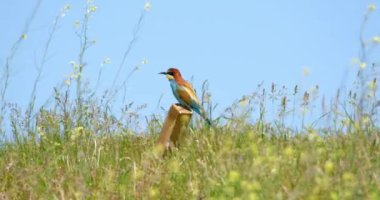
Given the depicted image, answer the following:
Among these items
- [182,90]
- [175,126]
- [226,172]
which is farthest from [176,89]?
[226,172]

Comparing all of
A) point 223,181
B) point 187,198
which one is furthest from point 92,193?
point 223,181

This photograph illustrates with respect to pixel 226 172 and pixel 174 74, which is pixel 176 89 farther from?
pixel 226 172

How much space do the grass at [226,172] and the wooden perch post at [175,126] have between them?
9cm

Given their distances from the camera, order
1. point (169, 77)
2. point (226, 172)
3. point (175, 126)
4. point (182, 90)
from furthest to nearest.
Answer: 1. point (169, 77)
2. point (182, 90)
3. point (175, 126)
4. point (226, 172)

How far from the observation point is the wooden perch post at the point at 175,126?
564 cm

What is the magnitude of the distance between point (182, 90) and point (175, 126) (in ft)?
2.17

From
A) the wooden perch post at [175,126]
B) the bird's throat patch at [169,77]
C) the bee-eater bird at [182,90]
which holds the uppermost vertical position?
the bird's throat patch at [169,77]

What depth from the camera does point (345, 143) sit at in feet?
13.8

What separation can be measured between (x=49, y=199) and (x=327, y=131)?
5.80 feet

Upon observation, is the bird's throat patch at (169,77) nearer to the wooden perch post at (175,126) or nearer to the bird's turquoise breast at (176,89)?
the bird's turquoise breast at (176,89)

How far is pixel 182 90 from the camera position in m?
6.23

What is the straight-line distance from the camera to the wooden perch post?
18.5 ft

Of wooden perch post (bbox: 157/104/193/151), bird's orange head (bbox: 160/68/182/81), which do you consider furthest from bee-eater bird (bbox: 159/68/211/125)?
wooden perch post (bbox: 157/104/193/151)

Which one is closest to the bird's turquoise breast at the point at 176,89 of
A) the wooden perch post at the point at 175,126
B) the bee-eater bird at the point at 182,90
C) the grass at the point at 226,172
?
the bee-eater bird at the point at 182,90
